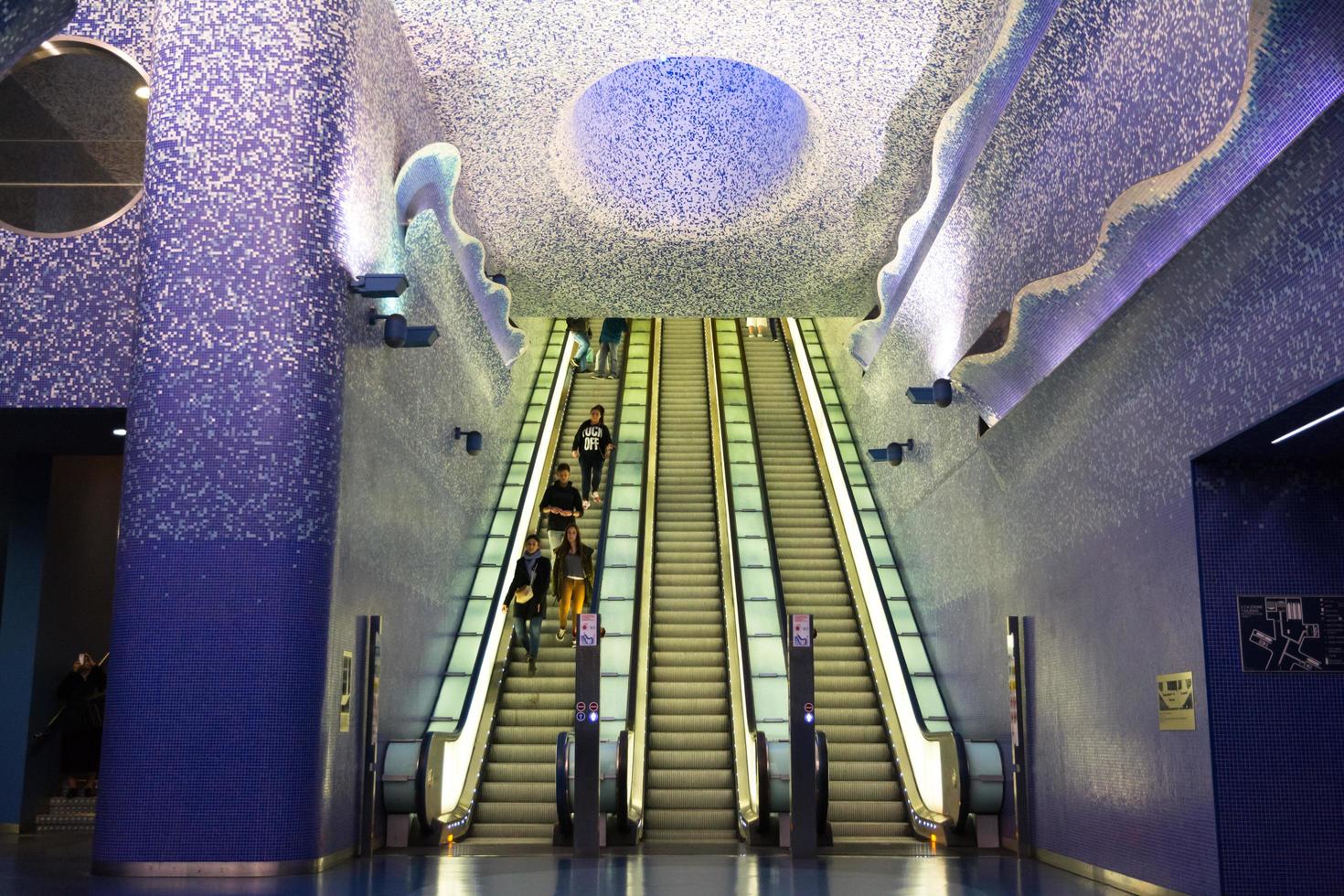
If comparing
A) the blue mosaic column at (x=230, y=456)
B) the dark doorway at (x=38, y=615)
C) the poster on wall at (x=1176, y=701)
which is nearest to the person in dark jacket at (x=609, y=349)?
the dark doorway at (x=38, y=615)

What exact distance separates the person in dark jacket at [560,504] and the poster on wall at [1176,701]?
774cm

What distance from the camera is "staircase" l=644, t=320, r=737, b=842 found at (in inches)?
416

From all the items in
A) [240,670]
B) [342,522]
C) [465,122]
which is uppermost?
[465,122]

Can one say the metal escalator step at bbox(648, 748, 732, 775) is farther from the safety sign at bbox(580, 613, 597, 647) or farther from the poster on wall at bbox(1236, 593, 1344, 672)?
the poster on wall at bbox(1236, 593, 1344, 672)

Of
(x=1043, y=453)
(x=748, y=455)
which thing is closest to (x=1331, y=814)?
(x=1043, y=453)

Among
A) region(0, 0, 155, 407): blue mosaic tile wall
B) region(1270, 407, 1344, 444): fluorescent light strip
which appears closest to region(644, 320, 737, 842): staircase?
region(0, 0, 155, 407): blue mosaic tile wall

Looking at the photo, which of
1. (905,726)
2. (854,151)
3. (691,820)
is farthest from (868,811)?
(854,151)

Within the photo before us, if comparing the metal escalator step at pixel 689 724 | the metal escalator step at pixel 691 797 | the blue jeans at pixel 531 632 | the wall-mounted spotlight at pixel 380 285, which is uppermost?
the wall-mounted spotlight at pixel 380 285

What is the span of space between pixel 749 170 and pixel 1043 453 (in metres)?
5.30

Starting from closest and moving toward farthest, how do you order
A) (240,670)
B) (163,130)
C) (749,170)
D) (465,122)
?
(240,670), (163,130), (465,122), (749,170)

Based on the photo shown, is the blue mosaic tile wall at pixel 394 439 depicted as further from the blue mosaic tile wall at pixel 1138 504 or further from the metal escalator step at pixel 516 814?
the blue mosaic tile wall at pixel 1138 504

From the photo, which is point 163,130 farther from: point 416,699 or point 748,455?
point 748,455

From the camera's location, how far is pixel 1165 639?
668 cm

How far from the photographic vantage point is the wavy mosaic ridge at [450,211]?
32.6 ft
